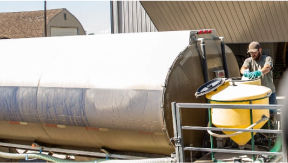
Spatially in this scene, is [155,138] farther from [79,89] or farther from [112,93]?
[79,89]

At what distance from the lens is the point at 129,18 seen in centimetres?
1645

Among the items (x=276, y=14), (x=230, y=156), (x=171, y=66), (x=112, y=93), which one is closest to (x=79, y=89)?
(x=112, y=93)

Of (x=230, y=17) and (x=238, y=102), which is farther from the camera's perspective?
(x=230, y=17)

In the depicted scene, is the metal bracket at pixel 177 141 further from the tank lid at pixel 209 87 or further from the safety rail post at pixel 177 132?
the tank lid at pixel 209 87

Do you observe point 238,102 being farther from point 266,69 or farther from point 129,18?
point 129,18

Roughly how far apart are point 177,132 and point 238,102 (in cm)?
87

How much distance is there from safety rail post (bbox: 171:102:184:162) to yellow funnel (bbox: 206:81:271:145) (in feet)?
1.97

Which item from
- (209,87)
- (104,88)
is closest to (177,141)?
(209,87)

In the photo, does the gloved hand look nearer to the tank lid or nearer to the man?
the man

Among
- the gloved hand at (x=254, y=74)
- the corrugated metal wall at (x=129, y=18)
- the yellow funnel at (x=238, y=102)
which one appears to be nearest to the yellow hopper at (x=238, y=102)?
the yellow funnel at (x=238, y=102)

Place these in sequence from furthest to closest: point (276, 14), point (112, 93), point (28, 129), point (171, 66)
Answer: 1. point (276, 14)
2. point (28, 129)
3. point (112, 93)
4. point (171, 66)

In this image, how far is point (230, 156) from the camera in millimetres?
5352

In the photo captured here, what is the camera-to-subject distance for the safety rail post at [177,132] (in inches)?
187

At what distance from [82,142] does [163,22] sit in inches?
395
